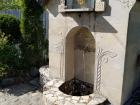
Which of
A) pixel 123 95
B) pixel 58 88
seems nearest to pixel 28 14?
pixel 58 88

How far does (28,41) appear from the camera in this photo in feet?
27.8

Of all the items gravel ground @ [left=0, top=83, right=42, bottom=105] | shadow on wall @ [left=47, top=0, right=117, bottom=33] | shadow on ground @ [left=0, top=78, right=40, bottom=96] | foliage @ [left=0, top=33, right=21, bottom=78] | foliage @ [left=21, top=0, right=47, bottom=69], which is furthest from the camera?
foliage @ [left=21, top=0, right=47, bottom=69]

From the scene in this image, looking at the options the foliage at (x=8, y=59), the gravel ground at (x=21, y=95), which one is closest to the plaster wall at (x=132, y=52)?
the gravel ground at (x=21, y=95)

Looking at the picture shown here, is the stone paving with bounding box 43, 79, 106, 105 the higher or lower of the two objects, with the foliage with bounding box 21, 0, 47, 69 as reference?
lower

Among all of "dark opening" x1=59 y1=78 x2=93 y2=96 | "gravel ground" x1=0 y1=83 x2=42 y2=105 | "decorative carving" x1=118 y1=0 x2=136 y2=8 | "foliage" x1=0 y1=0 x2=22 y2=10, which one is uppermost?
"foliage" x1=0 y1=0 x2=22 y2=10

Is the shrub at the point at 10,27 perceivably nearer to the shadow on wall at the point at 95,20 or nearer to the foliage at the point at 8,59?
the foliage at the point at 8,59

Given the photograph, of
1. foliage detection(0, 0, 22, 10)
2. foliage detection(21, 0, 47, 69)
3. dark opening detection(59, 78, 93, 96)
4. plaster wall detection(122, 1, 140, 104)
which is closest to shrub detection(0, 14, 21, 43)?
foliage detection(21, 0, 47, 69)

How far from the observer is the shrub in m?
9.24

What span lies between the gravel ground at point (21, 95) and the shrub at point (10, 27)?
2411 millimetres

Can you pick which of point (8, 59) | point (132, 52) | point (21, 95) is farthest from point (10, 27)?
point (132, 52)

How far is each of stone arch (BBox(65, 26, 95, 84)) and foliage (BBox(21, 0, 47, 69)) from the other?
2544 millimetres

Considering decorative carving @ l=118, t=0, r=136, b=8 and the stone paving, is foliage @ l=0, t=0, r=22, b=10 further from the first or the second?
decorative carving @ l=118, t=0, r=136, b=8

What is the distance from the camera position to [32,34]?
27.6 ft

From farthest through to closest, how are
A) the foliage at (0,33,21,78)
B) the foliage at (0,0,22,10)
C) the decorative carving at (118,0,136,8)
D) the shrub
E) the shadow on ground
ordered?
the foliage at (0,0,22,10), the shrub, the foliage at (0,33,21,78), the shadow on ground, the decorative carving at (118,0,136,8)
